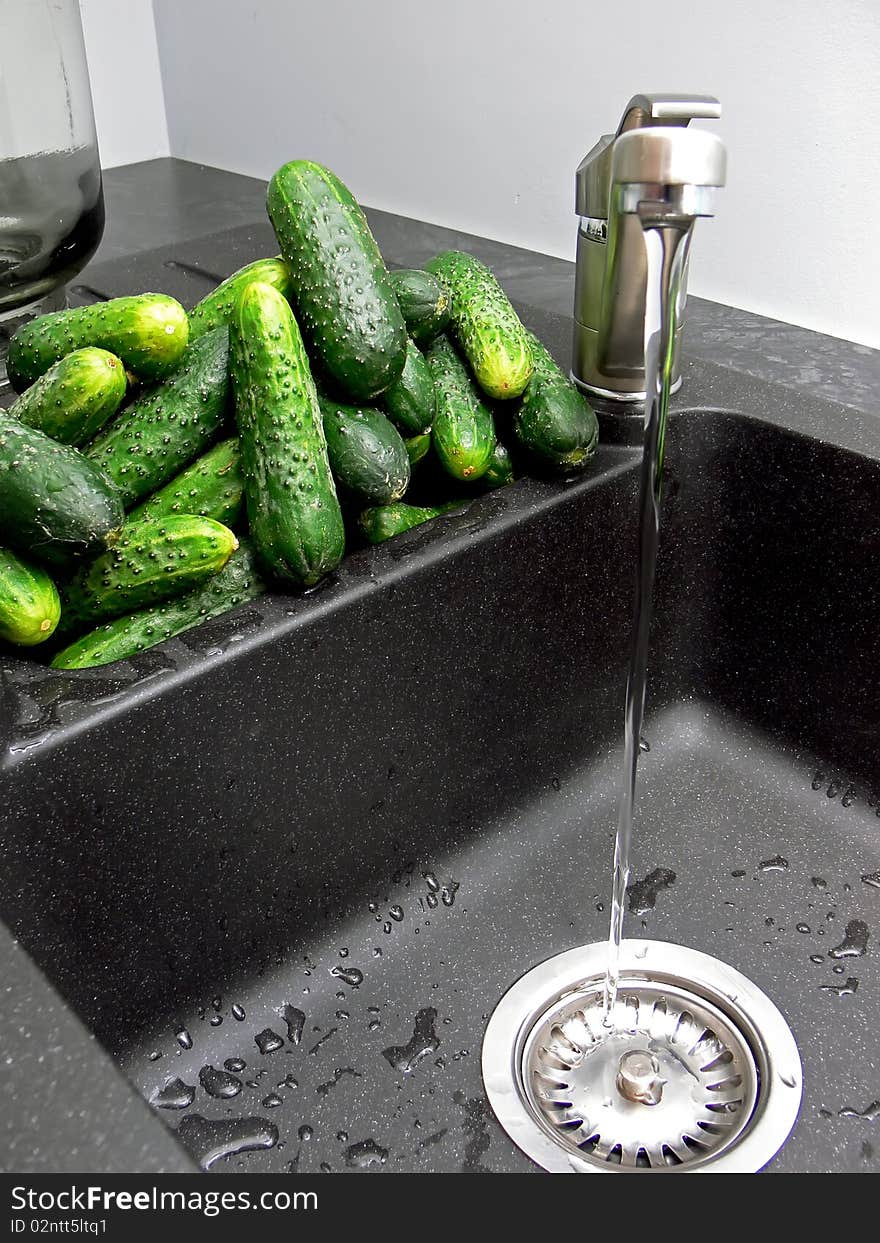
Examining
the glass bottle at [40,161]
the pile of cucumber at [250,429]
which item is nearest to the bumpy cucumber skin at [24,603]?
the pile of cucumber at [250,429]

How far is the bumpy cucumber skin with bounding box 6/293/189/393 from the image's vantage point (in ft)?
2.12

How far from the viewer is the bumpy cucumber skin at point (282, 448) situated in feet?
2.04

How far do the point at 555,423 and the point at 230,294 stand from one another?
222mm

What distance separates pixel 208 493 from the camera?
2.18ft

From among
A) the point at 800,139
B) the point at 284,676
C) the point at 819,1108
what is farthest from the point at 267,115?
the point at 819,1108

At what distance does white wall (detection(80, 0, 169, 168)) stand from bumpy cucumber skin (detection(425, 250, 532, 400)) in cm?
101

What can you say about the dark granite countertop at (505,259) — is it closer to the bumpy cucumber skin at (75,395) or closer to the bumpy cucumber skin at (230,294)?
the bumpy cucumber skin at (230,294)

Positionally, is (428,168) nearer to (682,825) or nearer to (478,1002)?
(682,825)

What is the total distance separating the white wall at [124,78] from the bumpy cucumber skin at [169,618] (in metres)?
1.17

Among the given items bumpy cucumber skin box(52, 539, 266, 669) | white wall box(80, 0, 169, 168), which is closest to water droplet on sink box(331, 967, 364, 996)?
bumpy cucumber skin box(52, 539, 266, 669)

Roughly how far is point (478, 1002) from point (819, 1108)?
0.20 metres

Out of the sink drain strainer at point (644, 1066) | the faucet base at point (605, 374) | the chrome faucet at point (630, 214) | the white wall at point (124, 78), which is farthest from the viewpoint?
the white wall at point (124, 78)

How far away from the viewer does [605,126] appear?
108 centimetres
